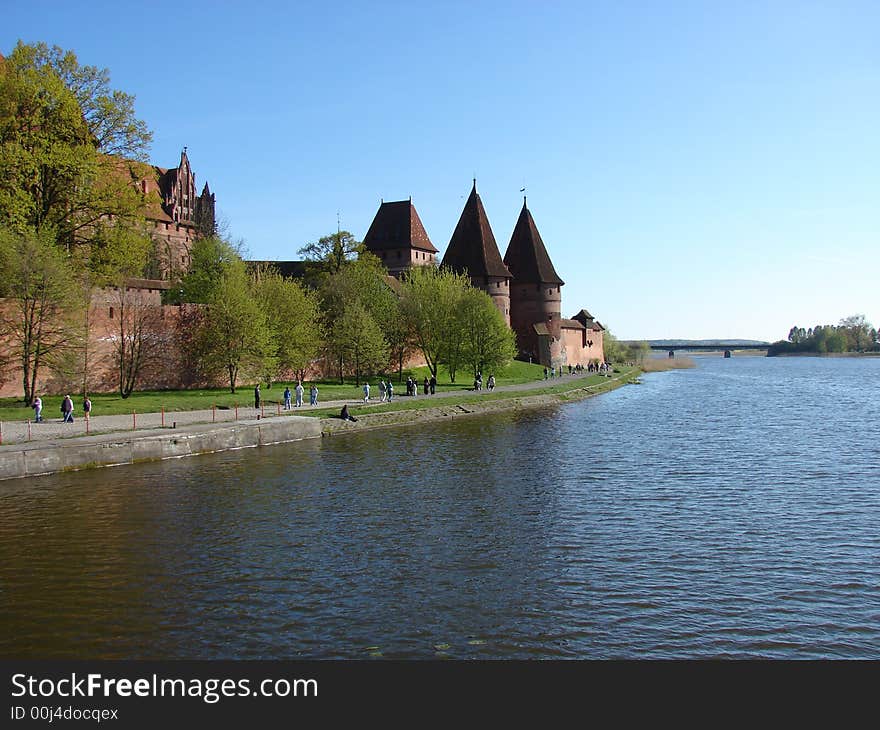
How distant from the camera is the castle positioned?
76.9 meters

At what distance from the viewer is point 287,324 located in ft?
150

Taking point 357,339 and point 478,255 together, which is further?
point 478,255

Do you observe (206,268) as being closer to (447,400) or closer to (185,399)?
(185,399)

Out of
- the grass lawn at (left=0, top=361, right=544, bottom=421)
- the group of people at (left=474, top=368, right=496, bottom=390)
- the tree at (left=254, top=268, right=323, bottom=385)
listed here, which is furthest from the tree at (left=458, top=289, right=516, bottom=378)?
the tree at (left=254, top=268, right=323, bottom=385)

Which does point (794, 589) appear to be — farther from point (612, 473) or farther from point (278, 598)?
point (612, 473)

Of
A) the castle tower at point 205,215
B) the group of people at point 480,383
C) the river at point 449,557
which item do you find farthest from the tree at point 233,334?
the castle tower at point 205,215

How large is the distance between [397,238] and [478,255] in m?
8.44

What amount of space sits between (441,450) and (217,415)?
10648 millimetres

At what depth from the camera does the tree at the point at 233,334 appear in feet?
139

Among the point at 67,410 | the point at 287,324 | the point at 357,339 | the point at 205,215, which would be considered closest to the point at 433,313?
the point at 357,339

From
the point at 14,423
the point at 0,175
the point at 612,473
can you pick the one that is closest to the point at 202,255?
the point at 0,175

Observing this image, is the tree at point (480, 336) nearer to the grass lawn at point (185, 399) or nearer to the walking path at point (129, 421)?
the grass lawn at point (185, 399)

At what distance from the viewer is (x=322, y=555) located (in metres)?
14.5

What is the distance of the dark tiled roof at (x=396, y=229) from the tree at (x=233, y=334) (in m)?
36.1
